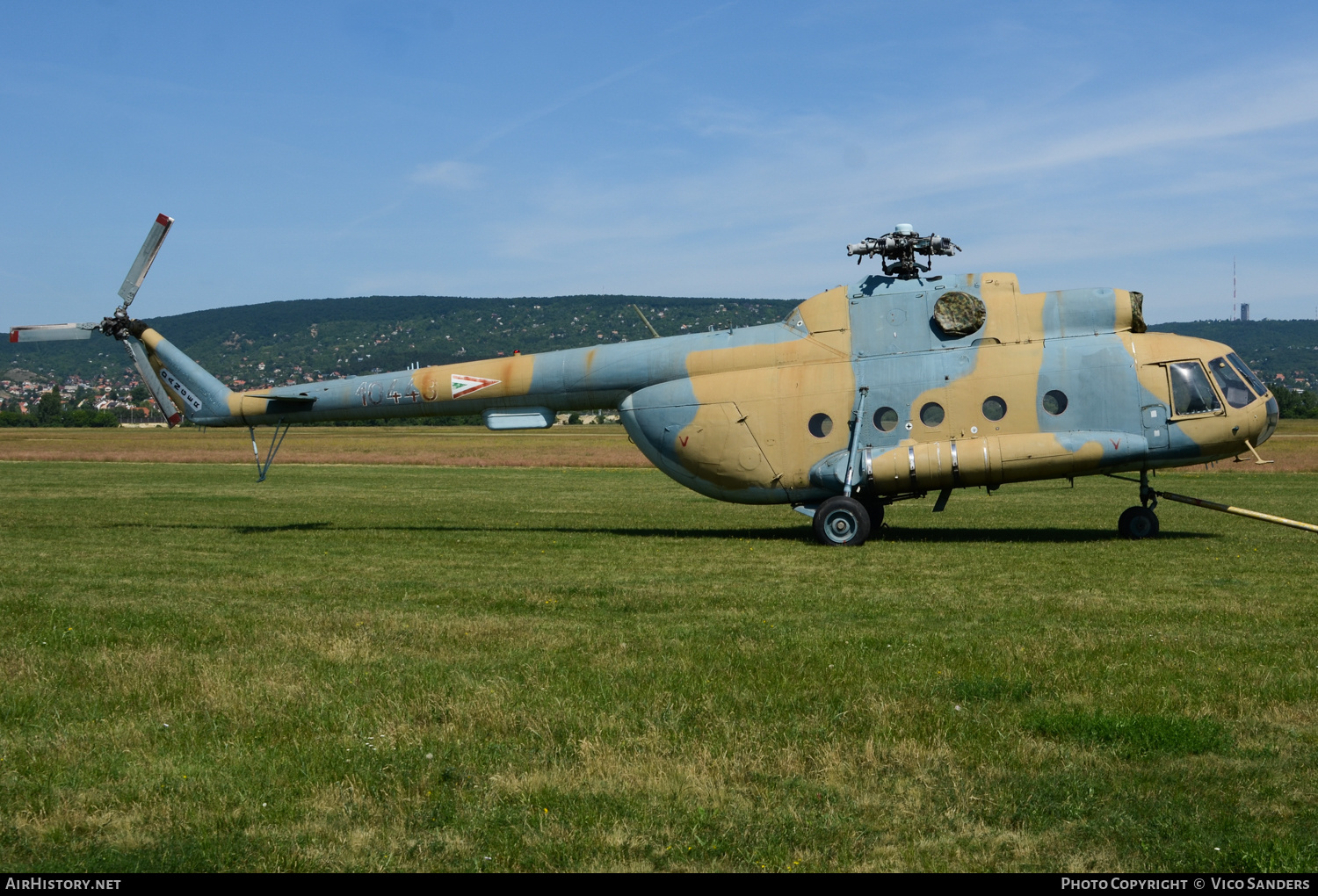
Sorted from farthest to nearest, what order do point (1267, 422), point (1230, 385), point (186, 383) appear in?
point (186, 383) → point (1267, 422) → point (1230, 385)

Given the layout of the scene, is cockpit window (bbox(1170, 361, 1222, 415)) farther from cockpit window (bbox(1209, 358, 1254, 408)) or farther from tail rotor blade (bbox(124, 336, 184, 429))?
tail rotor blade (bbox(124, 336, 184, 429))

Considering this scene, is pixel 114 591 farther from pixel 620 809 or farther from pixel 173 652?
pixel 620 809

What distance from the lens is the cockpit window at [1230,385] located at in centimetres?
1891

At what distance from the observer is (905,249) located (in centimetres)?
1984

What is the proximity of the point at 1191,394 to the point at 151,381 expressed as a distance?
21437mm

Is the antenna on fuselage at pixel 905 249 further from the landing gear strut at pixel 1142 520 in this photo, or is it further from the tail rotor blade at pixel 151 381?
the tail rotor blade at pixel 151 381

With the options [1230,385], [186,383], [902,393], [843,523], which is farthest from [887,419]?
[186,383]

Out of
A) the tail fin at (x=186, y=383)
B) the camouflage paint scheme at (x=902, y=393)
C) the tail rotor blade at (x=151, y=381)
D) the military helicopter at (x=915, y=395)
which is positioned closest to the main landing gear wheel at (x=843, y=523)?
the military helicopter at (x=915, y=395)

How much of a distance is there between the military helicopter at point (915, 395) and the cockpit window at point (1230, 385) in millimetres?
30

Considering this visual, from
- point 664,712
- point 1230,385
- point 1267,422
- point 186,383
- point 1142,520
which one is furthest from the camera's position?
point 186,383

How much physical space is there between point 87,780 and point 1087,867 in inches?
228

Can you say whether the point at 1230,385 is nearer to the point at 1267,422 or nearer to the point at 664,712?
the point at 1267,422

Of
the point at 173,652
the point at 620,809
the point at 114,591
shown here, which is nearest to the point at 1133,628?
the point at 620,809
